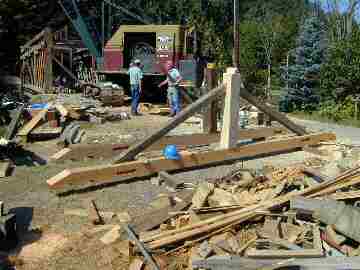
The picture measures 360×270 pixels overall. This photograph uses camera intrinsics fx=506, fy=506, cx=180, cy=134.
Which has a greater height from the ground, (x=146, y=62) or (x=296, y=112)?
(x=146, y=62)

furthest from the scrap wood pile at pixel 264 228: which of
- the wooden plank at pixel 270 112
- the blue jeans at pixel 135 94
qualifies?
the blue jeans at pixel 135 94

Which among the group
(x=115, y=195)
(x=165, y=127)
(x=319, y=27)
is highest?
(x=319, y=27)

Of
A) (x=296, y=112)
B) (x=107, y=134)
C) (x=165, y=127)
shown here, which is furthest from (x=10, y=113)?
(x=296, y=112)

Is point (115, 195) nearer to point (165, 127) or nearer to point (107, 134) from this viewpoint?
point (165, 127)

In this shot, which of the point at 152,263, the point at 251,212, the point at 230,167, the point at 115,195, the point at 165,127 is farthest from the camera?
the point at 230,167

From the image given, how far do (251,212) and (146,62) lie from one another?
15376 millimetres

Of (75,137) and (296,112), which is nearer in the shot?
(75,137)

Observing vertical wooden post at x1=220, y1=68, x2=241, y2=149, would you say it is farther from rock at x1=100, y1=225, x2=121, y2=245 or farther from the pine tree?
the pine tree

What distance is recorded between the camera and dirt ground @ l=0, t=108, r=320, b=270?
A: 505cm

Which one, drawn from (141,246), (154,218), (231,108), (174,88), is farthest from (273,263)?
(174,88)

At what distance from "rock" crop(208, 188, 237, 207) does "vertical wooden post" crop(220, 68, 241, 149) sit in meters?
2.71

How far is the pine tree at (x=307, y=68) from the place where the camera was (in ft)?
56.9

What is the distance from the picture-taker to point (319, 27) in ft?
57.9

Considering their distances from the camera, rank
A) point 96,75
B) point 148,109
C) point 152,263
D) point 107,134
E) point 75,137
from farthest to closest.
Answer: point 96,75 → point 148,109 → point 107,134 → point 75,137 → point 152,263
